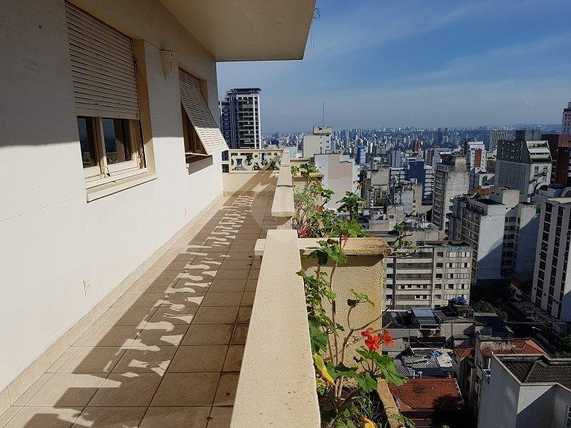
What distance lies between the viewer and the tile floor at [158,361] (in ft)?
6.72

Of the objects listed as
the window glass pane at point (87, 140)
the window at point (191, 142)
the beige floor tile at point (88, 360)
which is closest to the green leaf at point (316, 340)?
the beige floor tile at point (88, 360)

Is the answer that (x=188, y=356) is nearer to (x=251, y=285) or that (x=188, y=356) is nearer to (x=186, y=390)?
(x=186, y=390)

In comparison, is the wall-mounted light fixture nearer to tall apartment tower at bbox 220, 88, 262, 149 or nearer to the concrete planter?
the concrete planter

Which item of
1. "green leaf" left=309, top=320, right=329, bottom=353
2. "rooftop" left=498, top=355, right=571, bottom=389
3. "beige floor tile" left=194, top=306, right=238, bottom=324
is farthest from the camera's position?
"rooftop" left=498, top=355, right=571, bottom=389

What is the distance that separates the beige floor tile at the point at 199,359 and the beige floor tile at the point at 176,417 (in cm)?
35

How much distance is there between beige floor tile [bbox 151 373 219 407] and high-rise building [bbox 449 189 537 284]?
46203mm

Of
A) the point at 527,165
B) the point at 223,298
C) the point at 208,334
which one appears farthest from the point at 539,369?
the point at 527,165

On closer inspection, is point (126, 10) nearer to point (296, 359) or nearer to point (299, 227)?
point (299, 227)

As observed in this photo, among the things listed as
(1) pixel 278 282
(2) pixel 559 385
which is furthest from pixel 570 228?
(1) pixel 278 282

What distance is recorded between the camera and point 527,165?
205 feet

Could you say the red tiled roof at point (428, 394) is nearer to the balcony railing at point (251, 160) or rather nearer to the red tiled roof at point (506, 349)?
the red tiled roof at point (506, 349)

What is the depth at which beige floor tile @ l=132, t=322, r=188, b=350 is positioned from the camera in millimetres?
2732

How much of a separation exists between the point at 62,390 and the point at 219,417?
1.04 m

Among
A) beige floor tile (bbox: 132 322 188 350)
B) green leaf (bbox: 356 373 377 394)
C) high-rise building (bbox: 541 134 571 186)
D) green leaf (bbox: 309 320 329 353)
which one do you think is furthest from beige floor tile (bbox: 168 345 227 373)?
high-rise building (bbox: 541 134 571 186)
